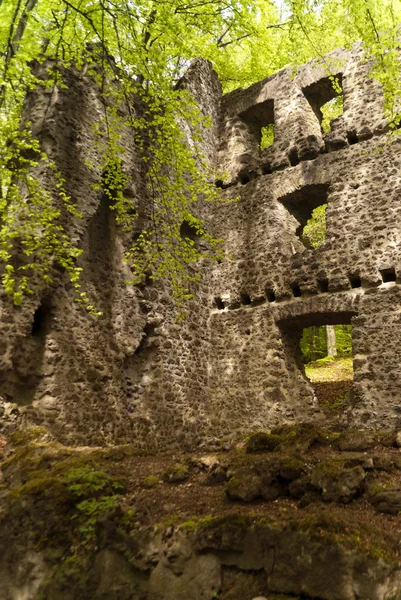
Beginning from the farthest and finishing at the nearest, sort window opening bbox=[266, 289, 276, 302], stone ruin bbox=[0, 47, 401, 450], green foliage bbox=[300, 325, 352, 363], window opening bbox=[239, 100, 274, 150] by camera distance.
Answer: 1. green foliage bbox=[300, 325, 352, 363]
2. window opening bbox=[239, 100, 274, 150]
3. window opening bbox=[266, 289, 276, 302]
4. stone ruin bbox=[0, 47, 401, 450]

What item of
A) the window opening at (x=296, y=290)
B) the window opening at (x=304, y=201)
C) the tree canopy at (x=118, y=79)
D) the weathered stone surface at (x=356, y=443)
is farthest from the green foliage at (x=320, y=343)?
the weathered stone surface at (x=356, y=443)

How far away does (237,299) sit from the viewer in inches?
419

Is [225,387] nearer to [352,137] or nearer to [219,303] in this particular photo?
[219,303]

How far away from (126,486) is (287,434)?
242 centimetres

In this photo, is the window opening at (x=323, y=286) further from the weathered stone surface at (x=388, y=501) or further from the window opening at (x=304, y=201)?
the weathered stone surface at (x=388, y=501)

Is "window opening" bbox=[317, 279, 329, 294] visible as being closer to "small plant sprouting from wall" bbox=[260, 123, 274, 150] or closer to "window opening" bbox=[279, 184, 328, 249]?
"window opening" bbox=[279, 184, 328, 249]

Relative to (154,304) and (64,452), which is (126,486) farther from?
(154,304)

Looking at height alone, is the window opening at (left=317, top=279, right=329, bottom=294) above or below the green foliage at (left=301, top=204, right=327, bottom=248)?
below

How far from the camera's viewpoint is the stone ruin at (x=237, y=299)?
7.32 metres

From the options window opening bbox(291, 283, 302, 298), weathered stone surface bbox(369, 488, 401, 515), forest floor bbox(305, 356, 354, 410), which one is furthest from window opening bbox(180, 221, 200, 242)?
weathered stone surface bbox(369, 488, 401, 515)

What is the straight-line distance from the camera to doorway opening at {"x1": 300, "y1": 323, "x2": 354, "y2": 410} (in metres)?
11.6

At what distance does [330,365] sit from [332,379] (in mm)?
1656

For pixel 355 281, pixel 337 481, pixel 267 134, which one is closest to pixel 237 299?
pixel 355 281

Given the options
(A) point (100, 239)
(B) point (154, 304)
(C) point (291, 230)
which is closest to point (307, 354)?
(C) point (291, 230)
